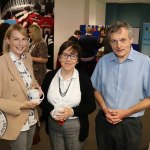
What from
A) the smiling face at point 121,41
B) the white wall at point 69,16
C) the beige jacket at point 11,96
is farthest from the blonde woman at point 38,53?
the white wall at point 69,16

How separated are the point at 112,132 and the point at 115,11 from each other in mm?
11120

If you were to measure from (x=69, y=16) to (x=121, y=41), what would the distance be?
5.73 meters

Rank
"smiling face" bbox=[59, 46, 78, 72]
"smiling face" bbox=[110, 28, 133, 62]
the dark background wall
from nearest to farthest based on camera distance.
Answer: "smiling face" bbox=[110, 28, 133, 62] < "smiling face" bbox=[59, 46, 78, 72] < the dark background wall

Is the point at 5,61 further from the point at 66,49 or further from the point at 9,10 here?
the point at 9,10

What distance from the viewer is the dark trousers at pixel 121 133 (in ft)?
6.01

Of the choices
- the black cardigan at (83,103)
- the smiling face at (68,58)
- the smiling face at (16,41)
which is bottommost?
the black cardigan at (83,103)

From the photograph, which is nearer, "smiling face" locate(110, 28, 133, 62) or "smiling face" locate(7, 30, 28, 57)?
"smiling face" locate(110, 28, 133, 62)

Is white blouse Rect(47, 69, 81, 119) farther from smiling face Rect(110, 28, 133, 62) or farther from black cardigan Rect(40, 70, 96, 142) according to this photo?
smiling face Rect(110, 28, 133, 62)

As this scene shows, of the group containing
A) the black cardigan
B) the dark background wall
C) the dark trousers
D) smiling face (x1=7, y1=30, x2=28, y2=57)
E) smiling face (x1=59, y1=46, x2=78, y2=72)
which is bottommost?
the dark trousers

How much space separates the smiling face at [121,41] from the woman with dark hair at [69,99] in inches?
10.8

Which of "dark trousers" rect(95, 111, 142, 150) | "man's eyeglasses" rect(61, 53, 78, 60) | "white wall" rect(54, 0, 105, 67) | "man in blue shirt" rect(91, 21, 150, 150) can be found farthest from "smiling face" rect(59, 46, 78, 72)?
"white wall" rect(54, 0, 105, 67)

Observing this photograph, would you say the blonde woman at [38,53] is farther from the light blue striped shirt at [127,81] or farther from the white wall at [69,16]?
the white wall at [69,16]

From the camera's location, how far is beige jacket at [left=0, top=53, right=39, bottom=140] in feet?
5.71

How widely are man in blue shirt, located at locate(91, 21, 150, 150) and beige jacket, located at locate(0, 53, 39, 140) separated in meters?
0.59
